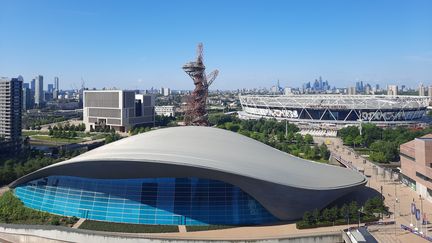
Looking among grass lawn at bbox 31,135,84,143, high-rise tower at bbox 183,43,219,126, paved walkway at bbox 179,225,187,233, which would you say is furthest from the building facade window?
grass lawn at bbox 31,135,84,143

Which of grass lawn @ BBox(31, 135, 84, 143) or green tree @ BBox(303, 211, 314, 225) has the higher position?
grass lawn @ BBox(31, 135, 84, 143)

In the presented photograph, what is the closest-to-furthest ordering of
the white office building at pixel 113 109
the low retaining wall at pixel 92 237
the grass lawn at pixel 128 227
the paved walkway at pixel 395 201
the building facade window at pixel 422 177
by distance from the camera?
the low retaining wall at pixel 92 237 < the paved walkway at pixel 395 201 < the grass lawn at pixel 128 227 < the building facade window at pixel 422 177 < the white office building at pixel 113 109

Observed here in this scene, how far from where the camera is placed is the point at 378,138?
73062 millimetres

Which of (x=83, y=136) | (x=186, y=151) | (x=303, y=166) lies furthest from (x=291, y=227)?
(x=83, y=136)

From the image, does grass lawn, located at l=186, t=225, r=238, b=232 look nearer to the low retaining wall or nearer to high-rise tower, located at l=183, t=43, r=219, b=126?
A: the low retaining wall

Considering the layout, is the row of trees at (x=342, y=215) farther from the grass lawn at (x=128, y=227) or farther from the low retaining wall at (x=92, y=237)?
the grass lawn at (x=128, y=227)

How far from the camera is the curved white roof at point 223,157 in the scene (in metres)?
26.2

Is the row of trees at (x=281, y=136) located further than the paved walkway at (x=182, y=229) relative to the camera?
Yes

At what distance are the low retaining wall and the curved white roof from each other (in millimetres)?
3835

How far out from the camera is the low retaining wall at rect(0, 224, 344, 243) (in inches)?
947

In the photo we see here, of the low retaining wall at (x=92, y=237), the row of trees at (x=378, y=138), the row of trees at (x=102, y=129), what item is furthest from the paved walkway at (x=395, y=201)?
the row of trees at (x=102, y=129)

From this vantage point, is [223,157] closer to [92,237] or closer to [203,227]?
[203,227]

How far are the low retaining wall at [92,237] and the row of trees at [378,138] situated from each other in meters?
35.0

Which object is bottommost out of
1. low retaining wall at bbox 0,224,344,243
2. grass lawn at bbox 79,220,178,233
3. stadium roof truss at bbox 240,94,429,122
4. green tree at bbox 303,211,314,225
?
low retaining wall at bbox 0,224,344,243
